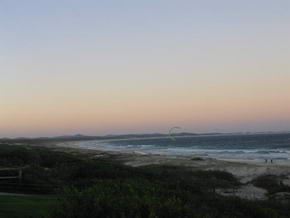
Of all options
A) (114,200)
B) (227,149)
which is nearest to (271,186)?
(114,200)

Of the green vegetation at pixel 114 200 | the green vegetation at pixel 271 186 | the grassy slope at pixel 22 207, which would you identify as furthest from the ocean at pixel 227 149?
the grassy slope at pixel 22 207

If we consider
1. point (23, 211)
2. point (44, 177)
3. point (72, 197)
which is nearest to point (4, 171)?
point (44, 177)

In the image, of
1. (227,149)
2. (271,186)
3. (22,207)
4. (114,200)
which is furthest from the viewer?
(227,149)

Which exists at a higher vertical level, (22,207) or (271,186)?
(22,207)

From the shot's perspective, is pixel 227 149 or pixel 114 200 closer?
pixel 114 200

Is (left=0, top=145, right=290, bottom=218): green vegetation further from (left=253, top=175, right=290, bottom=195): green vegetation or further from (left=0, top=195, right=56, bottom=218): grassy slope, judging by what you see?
(left=253, top=175, right=290, bottom=195): green vegetation

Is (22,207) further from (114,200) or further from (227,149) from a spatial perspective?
(227,149)

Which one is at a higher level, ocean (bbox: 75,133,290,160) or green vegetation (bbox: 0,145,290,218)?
green vegetation (bbox: 0,145,290,218)

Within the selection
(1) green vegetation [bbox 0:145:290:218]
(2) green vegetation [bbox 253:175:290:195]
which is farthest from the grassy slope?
(2) green vegetation [bbox 253:175:290:195]

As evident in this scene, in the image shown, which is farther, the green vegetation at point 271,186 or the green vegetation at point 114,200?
the green vegetation at point 271,186

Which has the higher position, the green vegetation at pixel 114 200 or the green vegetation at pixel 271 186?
the green vegetation at pixel 114 200

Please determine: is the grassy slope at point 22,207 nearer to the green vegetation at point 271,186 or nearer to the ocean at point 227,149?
the green vegetation at point 271,186

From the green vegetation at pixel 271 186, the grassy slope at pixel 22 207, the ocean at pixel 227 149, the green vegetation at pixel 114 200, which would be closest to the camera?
the green vegetation at pixel 114 200

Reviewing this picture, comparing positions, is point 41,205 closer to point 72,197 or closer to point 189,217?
point 72,197
